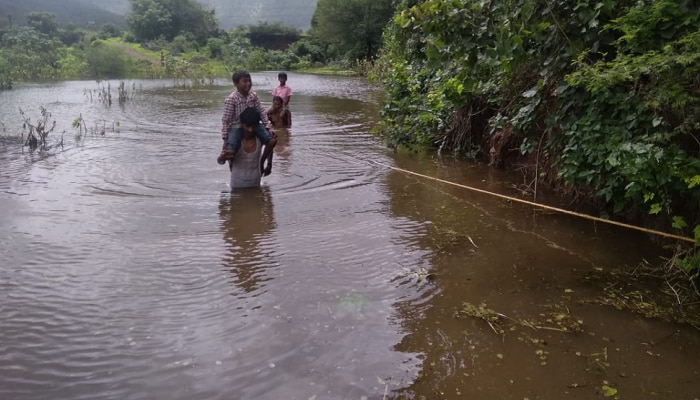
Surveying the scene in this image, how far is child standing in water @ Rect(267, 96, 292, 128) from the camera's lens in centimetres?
1226

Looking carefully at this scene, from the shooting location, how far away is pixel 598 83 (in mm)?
4418

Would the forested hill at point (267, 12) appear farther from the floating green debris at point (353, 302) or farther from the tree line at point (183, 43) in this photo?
the floating green debris at point (353, 302)

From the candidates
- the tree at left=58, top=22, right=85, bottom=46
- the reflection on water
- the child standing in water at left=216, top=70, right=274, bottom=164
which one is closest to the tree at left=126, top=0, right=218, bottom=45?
the tree at left=58, top=22, right=85, bottom=46

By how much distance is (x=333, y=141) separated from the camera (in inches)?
426

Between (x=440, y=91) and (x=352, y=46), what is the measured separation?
36.9 meters

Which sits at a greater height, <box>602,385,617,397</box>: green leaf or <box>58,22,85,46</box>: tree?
<box>58,22,85,46</box>: tree

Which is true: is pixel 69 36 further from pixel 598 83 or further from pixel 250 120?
pixel 598 83

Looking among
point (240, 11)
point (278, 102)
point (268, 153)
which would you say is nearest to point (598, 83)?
point (268, 153)

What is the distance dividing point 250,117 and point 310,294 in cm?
319

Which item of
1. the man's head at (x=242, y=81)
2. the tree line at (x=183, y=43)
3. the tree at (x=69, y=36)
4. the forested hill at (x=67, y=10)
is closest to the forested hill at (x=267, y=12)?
the forested hill at (x=67, y=10)

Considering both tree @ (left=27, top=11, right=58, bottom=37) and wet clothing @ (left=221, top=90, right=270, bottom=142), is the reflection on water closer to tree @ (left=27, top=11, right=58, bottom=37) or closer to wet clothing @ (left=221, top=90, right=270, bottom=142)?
wet clothing @ (left=221, top=90, right=270, bottom=142)

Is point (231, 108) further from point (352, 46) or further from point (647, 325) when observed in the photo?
point (352, 46)

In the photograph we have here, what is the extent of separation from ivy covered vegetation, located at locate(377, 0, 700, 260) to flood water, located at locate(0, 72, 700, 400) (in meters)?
0.65

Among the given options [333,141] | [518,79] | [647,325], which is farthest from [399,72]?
[647,325]
